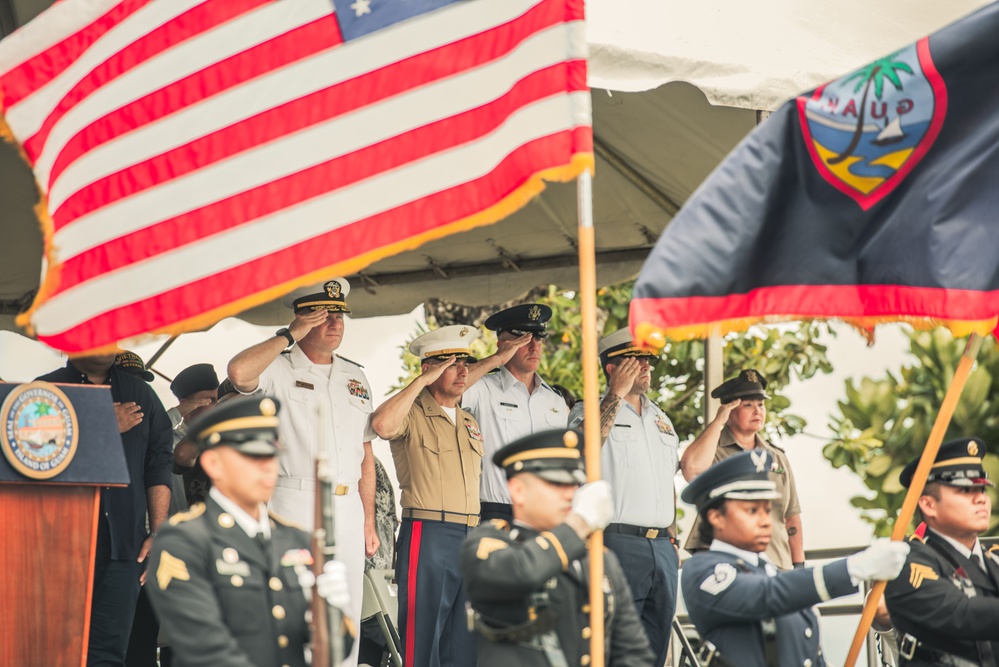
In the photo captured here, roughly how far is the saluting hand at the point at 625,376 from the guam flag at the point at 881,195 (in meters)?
2.28

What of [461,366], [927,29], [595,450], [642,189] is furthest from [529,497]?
[642,189]

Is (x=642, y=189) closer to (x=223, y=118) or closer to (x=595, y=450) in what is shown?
(x=223, y=118)

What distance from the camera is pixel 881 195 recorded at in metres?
5.17

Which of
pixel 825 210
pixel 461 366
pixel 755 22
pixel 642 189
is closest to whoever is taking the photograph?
pixel 825 210

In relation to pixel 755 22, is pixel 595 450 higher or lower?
lower

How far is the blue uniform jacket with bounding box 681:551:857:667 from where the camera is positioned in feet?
15.5

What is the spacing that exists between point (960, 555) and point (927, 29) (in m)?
2.75

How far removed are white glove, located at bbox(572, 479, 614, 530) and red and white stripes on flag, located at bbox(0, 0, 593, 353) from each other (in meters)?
1.15

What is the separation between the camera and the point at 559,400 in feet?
25.5

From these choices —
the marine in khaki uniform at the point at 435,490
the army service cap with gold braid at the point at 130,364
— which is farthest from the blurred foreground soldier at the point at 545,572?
the army service cap with gold braid at the point at 130,364

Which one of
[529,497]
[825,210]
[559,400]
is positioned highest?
[825,210]

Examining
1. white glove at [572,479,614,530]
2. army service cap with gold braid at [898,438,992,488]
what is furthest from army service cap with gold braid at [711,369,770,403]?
white glove at [572,479,614,530]

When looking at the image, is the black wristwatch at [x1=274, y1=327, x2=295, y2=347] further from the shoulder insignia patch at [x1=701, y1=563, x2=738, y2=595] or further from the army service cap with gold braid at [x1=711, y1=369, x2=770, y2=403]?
Answer: the army service cap with gold braid at [x1=711, y1=369, x2=770, y2=403]

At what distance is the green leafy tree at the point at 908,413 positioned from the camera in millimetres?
13219
